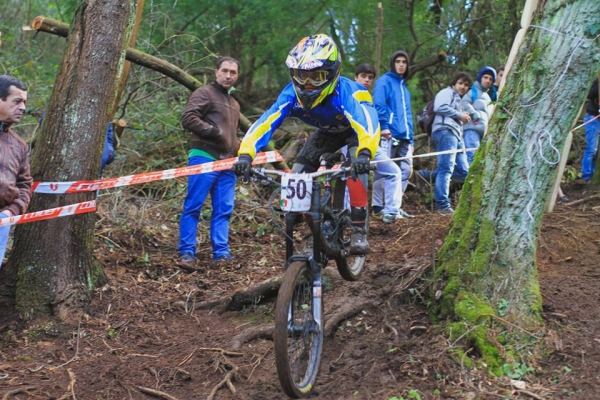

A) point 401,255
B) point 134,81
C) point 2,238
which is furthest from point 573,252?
point 134,81

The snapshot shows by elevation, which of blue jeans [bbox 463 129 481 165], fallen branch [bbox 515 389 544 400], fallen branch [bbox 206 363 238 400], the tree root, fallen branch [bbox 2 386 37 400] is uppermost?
blue jeans [bbox 463 129 481 165]

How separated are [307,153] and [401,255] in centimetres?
201

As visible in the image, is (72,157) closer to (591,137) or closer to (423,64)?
(423,64)

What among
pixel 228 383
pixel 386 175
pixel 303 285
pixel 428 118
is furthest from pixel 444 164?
pixel 228 383

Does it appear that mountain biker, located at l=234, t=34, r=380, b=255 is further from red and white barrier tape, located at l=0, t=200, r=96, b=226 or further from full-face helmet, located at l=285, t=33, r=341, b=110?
red and white barrier tape, located at l=0, t=200, r=96, b=226

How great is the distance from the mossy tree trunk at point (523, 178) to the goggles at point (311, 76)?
1.32m

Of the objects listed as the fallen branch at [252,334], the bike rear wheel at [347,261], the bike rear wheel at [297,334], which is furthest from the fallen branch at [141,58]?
the bike rear wheel at [297,334]

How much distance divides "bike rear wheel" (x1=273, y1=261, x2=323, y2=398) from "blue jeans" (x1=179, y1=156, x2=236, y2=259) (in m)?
3.03

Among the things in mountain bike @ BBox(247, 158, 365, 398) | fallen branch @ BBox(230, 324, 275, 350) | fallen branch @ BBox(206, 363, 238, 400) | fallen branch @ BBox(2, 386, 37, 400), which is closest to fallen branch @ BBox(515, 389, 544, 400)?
mountain bike @ BBox(247, 158, 365, 398)

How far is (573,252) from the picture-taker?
6531 mm

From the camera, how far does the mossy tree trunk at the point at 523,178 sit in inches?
179

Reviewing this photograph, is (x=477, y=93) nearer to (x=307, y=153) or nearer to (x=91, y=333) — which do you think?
(x=307, y=153)

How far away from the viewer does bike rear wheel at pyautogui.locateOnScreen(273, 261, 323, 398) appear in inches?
159

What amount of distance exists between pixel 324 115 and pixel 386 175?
11.0 feet
